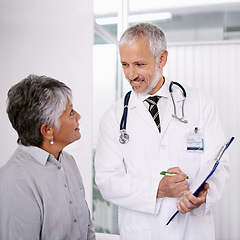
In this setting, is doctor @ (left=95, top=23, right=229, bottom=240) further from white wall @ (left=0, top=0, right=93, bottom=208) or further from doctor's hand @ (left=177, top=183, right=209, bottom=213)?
white wall @ (left=0, top=0, right=93, bottom=208)

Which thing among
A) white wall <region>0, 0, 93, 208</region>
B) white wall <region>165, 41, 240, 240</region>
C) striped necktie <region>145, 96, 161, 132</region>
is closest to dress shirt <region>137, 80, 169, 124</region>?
striped necktie <region>145, 96, 161, 132</region>

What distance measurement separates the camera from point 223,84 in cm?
343

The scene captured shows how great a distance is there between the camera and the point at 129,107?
1.75m

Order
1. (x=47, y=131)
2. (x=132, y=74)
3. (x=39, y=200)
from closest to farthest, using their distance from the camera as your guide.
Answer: (x=39, y=200) < (x=47, y=131) < (x=132, y=74)

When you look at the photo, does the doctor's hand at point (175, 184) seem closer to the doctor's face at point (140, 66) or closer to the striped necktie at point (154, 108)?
the striped necktie at point (154, 108)

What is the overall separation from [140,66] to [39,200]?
31.5 inches

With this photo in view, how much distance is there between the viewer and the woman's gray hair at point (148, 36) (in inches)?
63.5

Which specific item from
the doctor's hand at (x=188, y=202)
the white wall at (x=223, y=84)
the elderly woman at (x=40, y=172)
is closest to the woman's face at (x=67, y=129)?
the elderly woman at (x=40, y=172)

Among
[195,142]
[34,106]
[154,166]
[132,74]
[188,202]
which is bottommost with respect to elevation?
[188,202]

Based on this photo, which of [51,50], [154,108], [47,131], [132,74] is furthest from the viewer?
[51,50]

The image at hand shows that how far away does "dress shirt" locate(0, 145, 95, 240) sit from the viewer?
1.22 metres

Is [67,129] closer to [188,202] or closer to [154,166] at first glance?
[154,166]

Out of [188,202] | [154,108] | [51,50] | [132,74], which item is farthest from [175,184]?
[51,50]

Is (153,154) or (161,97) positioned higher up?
(161,97)
